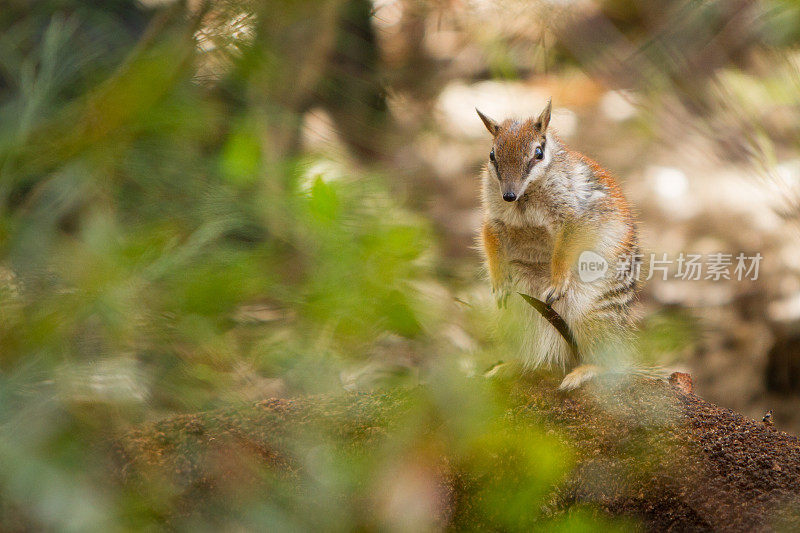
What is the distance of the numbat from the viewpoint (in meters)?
1.23

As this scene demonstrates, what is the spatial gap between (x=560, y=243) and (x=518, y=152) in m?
0.20

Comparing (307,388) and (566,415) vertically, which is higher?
(307,388)

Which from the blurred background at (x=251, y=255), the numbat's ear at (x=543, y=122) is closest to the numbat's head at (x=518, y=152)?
the numbat's ear at (x=543, y=122)

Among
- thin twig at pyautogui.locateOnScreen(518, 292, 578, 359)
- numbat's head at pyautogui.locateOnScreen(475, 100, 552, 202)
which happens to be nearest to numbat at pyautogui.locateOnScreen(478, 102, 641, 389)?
numbat's head at pyautogui.locateOnScreen(475, 100, 552, 202)

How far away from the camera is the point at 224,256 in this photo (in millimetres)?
666

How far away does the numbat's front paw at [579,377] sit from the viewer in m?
1.22

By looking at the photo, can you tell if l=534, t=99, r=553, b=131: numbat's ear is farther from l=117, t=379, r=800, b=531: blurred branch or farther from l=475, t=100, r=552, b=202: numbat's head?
l=117, t=379, r=800, b=531: blurred branch

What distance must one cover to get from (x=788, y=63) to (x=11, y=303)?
854 mm

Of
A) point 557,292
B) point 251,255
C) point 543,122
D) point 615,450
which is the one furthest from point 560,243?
point 251,255

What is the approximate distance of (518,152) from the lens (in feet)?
3.98

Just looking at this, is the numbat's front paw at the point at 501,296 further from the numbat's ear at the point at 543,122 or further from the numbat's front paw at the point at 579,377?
the numbat's ear at the point at 543,122

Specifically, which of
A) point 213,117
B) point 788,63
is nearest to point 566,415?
point 788,63

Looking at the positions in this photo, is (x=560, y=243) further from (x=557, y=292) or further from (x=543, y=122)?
(x=543, y=122)

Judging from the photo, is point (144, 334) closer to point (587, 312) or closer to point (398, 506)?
point (398, 506)
